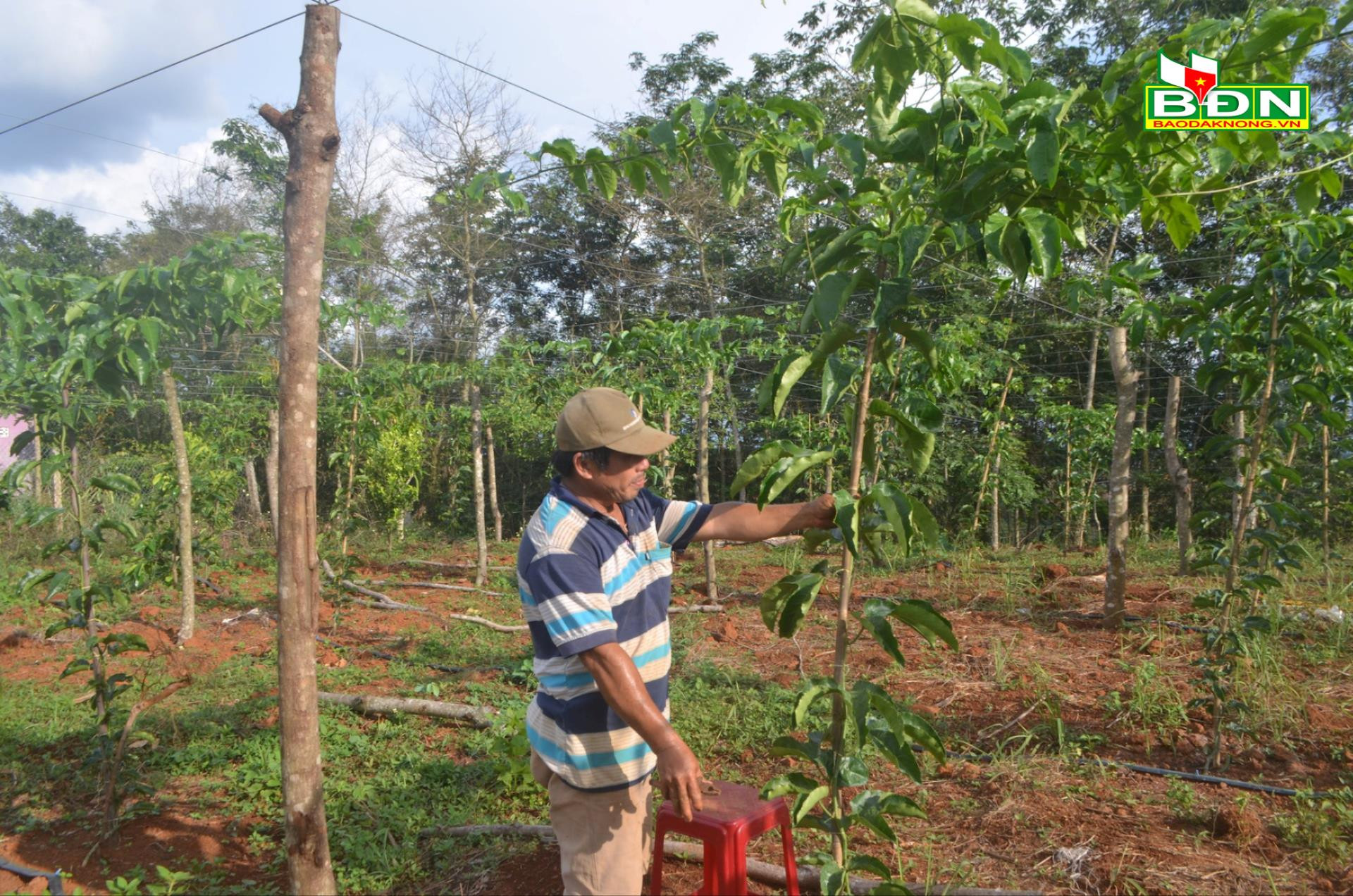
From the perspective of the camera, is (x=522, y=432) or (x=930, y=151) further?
(x=522, y=432)

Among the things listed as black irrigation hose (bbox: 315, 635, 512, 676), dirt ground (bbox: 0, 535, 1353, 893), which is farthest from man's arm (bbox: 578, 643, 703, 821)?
black irrigation hose (bbox: 315, 635, 512, 676)

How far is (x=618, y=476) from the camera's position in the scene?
7.38 ft

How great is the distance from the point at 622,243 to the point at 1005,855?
1823 centimetres

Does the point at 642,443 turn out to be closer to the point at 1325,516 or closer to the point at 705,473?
the point at 705,473

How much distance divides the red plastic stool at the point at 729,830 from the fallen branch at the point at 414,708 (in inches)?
100

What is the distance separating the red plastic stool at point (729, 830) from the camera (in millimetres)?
2186

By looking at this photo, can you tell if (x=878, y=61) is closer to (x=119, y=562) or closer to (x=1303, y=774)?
(x=1303, y=774)

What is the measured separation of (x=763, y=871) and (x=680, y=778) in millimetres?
1391

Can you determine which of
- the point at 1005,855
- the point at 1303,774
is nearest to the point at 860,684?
the point at 1005,855

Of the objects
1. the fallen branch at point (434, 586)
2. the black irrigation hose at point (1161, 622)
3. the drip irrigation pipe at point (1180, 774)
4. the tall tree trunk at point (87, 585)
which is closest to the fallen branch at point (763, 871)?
the drip irrigation pipe at point (1180, 774)

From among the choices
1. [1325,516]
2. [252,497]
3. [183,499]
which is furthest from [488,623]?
[252,497]

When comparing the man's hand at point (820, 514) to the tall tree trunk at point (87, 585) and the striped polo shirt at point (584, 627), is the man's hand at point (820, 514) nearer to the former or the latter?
the striped polo shirt at point (584, 627)

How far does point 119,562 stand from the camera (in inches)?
368

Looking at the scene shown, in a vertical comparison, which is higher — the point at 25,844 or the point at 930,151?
the point at 930,151
